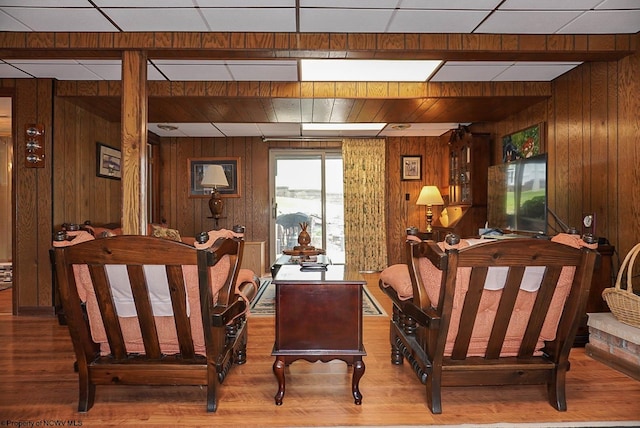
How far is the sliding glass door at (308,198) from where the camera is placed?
293 inches

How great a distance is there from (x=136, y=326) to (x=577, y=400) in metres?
2.31

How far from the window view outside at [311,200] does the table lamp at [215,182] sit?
98cm

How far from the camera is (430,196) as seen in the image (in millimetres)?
6855

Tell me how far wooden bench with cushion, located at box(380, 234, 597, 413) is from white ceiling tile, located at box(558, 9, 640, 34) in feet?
5.36

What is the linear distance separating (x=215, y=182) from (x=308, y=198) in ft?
5.38

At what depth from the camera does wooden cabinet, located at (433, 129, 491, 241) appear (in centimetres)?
563

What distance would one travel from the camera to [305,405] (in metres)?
2.31

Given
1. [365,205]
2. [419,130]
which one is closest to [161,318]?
[419,130]

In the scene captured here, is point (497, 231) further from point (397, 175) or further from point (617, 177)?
point (397, 175)

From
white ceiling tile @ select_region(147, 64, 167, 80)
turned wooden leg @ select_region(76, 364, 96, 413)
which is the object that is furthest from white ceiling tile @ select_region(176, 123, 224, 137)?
turned wooden leg @ select_region(76, 364, 96, 413)

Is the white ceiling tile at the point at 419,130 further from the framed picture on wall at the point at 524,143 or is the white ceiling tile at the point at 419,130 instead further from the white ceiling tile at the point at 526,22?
the white ceiling tile at the point at 526,22

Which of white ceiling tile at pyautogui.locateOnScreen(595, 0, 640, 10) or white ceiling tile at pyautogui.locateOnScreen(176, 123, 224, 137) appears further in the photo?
white ceiling tile at pyautogui.locateOnScreen(176, 123, 224, 137)

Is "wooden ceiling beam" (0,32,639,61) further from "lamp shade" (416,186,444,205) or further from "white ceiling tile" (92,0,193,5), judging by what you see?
"lamp shade" (416,186,444,205)

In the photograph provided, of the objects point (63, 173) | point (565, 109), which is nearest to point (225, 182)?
point (63, 173)
